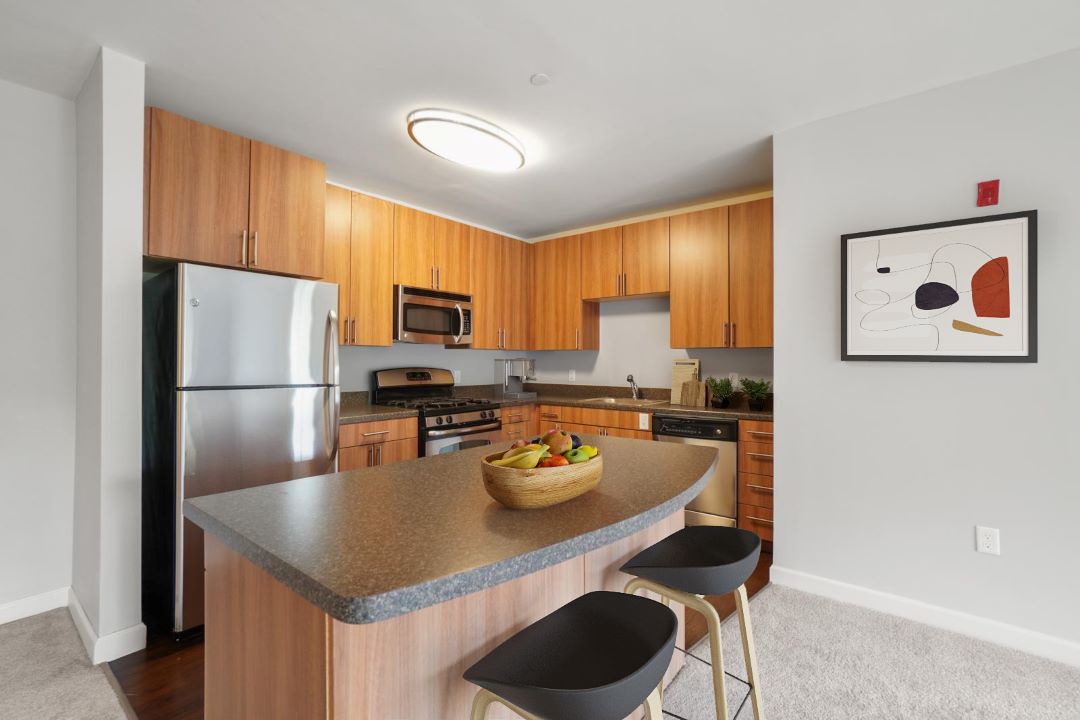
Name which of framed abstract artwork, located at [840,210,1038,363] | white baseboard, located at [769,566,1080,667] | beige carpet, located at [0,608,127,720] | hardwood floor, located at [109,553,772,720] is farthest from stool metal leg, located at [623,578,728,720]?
beige carpet, located at [0,608,127,720]

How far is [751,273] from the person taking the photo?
11.6 feet

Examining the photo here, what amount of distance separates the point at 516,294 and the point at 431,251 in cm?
100

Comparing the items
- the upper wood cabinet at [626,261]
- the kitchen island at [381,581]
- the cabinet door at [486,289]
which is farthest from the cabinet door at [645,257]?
the kitchen island at [381,581]

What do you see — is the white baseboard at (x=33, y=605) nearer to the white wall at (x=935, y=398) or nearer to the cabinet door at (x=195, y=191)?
the cabinet door at (x=195, y=191)

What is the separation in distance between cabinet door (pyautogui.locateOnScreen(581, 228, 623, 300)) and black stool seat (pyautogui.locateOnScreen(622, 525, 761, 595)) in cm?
290

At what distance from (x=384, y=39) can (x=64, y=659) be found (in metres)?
2.78

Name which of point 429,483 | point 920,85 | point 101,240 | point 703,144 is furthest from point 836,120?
point 101,240

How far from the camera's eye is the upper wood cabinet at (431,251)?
3.77m

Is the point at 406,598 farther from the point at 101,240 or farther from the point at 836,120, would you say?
the point at 836,120

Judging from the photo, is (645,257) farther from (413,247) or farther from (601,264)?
(413,247)

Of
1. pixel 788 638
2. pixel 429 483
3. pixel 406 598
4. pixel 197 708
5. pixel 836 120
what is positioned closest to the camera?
pixel 406 598

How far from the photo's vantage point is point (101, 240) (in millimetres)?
2090

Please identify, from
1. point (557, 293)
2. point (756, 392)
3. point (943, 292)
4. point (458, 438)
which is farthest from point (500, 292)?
point (943, 292)

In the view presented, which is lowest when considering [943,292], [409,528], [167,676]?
[167,676]
